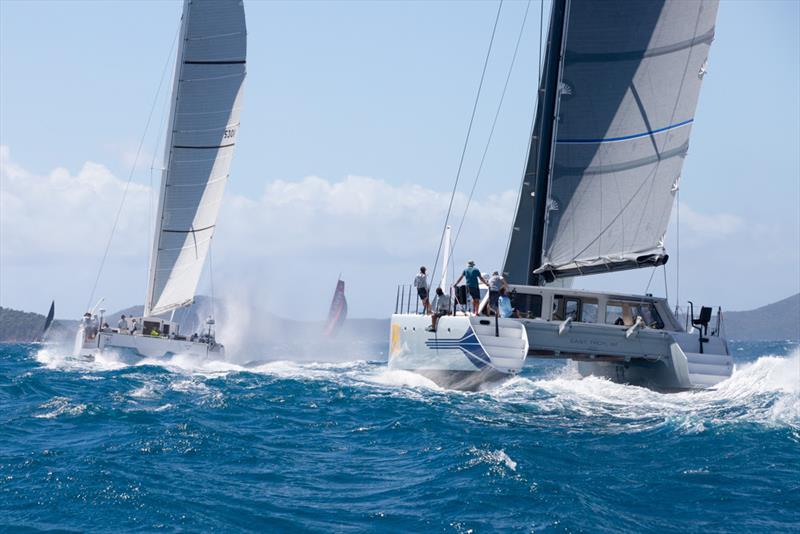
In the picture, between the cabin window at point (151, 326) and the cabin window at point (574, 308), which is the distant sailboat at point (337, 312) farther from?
the cabin window at point (574, 308)

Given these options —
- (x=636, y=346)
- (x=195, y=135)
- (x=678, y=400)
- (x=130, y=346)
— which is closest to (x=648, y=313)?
(x=636, y=346)

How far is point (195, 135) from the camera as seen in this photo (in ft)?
109

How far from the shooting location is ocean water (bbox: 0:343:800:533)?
898cm

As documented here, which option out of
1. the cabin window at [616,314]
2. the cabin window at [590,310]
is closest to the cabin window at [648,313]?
the cabin window at [616,314]

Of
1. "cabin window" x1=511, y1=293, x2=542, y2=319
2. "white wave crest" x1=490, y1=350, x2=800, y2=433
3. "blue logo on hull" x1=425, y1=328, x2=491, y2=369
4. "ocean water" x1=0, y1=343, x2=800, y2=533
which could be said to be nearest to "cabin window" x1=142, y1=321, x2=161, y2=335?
"ocean water" x1=0, y1=343, x2=800, y2=533

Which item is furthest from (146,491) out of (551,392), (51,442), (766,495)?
(551,392)

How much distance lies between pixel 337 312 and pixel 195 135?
225 ft

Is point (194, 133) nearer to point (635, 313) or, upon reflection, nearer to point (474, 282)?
point (474, 282)

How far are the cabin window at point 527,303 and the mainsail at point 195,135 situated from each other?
53.8 ft

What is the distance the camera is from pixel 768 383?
19.9m

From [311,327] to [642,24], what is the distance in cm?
9391

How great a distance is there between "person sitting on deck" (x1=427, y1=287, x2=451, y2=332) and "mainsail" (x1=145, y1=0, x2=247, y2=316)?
1423cm

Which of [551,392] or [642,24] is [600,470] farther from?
[642,24]

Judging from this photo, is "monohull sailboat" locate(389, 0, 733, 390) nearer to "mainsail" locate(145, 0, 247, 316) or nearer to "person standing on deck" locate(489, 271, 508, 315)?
"person standing on deck" locate(489, 271, 508, 315)
